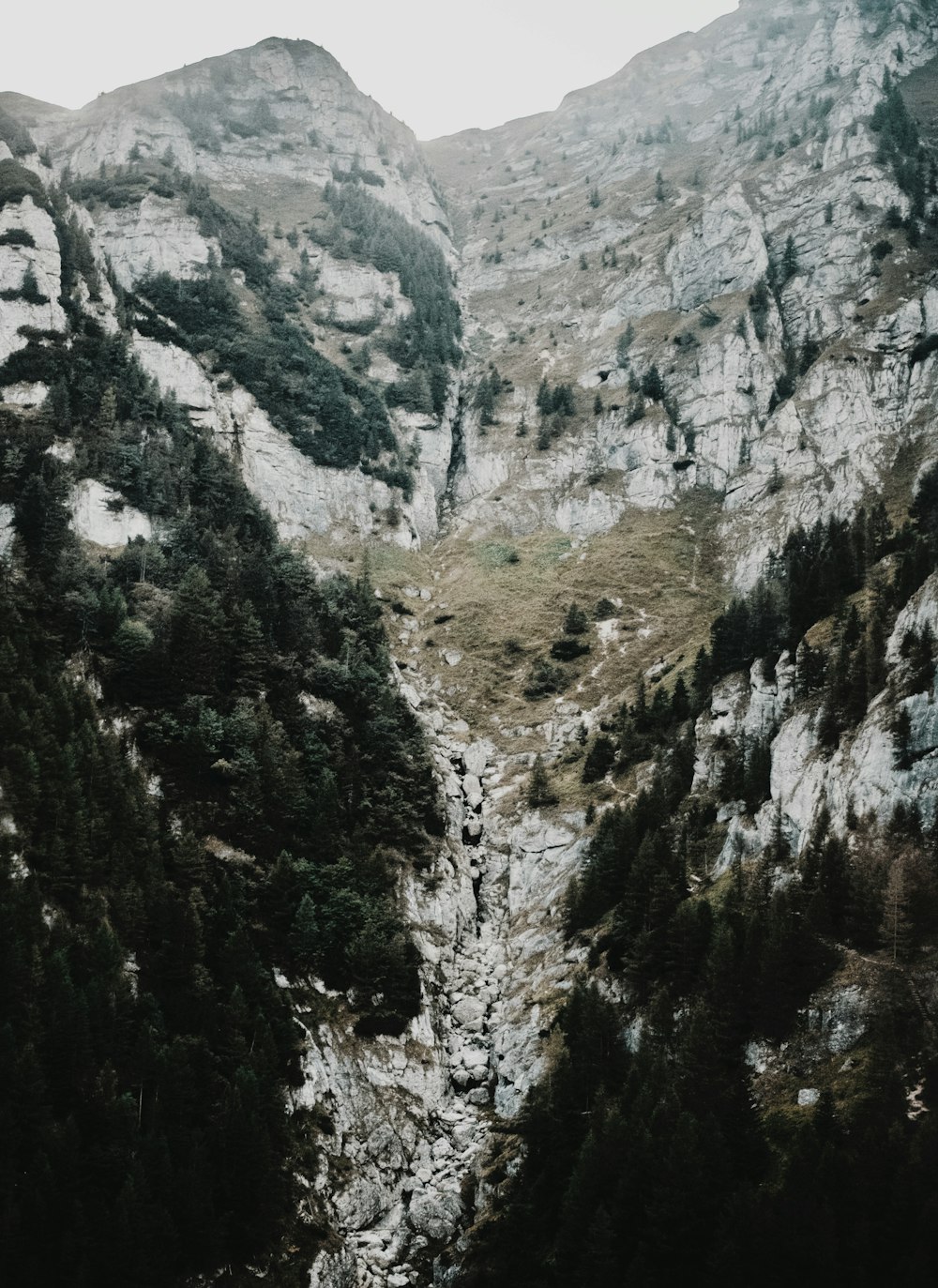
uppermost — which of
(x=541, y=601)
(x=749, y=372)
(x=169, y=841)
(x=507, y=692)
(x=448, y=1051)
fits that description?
(x=749, y=372)

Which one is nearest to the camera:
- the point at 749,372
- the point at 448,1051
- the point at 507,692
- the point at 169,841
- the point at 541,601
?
the point at 169,841

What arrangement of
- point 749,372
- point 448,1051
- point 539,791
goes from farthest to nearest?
point 749,372 → point 539,791 → point 448,1051

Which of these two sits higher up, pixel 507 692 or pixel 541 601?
pixel 541 601

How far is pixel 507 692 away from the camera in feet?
396

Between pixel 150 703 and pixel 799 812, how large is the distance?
186 feet

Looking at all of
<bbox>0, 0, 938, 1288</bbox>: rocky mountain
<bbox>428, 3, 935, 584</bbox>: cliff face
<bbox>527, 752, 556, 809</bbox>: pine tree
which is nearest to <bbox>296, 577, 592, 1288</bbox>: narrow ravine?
<bbox>0, 0, 938, 1288</bbox>: rocky mountain

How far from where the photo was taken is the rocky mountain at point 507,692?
5809 centimetres

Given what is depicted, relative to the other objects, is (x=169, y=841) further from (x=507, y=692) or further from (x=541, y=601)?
(x=541, y=601)

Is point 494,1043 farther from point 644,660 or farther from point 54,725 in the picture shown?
point 644,660

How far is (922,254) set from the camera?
163 metres

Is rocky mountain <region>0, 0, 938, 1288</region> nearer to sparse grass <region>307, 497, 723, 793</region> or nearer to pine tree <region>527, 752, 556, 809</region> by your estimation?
pine tree <region>527, 752, 556, 809</region>

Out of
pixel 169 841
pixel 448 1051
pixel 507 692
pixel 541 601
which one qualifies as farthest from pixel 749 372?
pixel 169 841

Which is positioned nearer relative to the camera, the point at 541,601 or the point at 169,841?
the point at 169,841

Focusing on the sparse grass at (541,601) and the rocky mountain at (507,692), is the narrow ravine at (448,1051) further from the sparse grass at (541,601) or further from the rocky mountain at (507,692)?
the sparse grass at (541,601)
